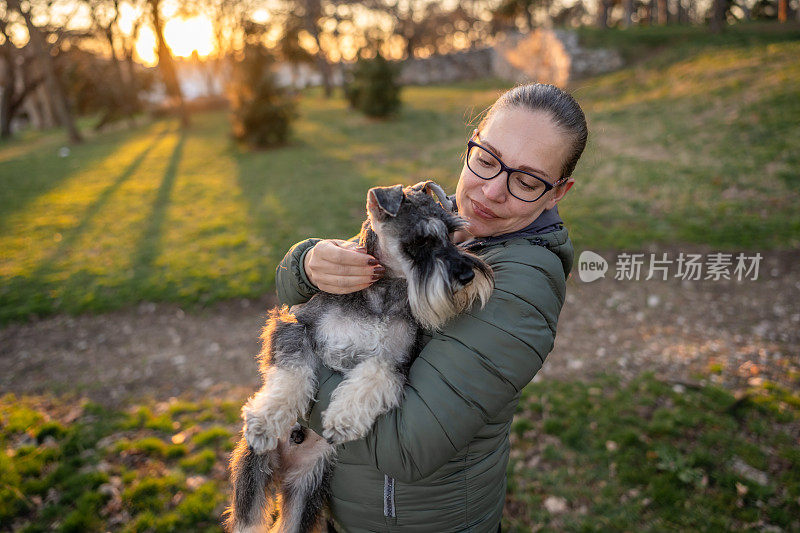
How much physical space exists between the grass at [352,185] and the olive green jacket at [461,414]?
1215 millimetres

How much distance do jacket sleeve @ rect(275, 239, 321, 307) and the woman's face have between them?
0.96 metres

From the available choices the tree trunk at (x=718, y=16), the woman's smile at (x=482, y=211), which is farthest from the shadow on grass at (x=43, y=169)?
the tree trunk at (x=718, y=16)

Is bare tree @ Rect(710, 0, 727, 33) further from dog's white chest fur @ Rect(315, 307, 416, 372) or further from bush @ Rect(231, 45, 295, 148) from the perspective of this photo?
dog's white chest fur @ Rect(315, 307, 416, 372)

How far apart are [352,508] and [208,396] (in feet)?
13.6

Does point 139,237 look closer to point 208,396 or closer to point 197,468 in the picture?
point 208,396

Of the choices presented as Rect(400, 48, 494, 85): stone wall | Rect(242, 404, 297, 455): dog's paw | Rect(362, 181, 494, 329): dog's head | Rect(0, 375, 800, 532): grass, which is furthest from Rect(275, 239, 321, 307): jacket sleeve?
Rect(400, 48, 494, 85): stone wall

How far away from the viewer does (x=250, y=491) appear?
2541mm

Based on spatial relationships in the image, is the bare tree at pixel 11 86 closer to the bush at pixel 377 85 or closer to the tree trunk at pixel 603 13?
the bush at pixel 377 85

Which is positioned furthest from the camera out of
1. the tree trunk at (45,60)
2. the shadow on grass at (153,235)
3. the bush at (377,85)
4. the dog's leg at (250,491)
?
the bush at (377,85)

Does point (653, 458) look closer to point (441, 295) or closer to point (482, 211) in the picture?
point (482, 211)

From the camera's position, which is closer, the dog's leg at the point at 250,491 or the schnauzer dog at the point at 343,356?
the schnauzer dog at the point at 343,356

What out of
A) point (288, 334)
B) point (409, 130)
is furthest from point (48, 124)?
point (288, 334)

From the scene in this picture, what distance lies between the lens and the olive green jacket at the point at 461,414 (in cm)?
173

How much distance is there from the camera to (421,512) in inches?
79.8
